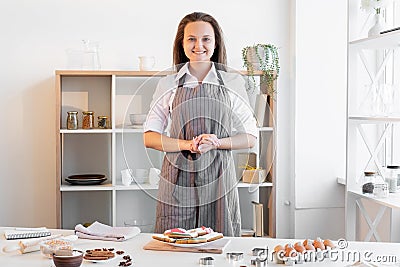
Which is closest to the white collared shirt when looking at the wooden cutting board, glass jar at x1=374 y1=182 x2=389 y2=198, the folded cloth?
the folded cloth

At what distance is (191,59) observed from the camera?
2.94 m

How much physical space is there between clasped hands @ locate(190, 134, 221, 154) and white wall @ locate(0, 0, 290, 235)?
157cm

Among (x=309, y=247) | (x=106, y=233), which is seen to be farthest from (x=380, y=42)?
(x=106, y=233)

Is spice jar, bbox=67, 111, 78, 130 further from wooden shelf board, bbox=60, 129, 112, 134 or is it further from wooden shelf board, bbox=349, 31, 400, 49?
wooden shelf board, bbox=349, 31, 400, 49

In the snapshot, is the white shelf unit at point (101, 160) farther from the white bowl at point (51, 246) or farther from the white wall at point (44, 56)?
the white bowl at point (51, 246)

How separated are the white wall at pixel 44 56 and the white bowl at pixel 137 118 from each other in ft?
2.99

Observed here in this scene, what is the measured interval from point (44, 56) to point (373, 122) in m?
2.15

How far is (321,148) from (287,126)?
276 millimetres

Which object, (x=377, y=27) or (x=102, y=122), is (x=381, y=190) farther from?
(x=102, y=122)

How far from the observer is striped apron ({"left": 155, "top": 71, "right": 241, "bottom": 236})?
287cm

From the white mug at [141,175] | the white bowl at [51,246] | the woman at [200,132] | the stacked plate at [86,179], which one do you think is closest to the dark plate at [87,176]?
Answer: the stacked plate at [86,179]

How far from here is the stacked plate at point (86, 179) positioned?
13.4ft

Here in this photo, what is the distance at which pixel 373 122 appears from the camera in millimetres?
3447

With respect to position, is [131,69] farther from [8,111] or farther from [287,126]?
[287,126]
